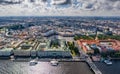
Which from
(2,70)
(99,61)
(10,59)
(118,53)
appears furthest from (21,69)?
(118,53)

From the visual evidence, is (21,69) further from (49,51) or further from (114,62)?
(114,62)

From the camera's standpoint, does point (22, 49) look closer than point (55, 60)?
No

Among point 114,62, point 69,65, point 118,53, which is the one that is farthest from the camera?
point 118,53

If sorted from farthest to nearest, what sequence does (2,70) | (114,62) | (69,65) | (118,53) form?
(118,53) → (114,62) → (69,65) → (2,70)

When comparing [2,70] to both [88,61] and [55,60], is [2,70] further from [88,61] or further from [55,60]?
[88,61]

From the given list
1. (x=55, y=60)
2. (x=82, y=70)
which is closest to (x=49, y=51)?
(x=55, y=60)

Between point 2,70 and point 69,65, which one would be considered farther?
point 69,65
